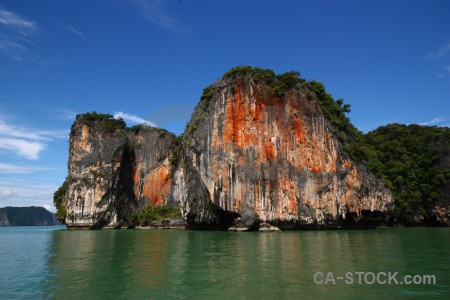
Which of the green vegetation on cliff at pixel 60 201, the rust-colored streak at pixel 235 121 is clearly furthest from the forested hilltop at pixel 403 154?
the green vegetation on cliff at pixel 60 201

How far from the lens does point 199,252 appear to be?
16875 millimetres

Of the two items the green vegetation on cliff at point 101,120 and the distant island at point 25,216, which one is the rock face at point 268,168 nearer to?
the green vegetation on cliff at point 101,120

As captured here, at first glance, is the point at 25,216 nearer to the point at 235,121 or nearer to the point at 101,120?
the point at 101,120

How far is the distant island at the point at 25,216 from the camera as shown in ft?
477

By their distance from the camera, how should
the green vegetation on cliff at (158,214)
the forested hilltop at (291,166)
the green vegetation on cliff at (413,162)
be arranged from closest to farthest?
1. the forested hilltop at (291,166)
2. the green vegetation on cliff at (413,162)
3. the green vegetation on cliff at (158,214)

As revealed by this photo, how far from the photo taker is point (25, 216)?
14862cm

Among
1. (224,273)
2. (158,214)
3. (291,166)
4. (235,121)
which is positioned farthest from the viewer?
(158,214)

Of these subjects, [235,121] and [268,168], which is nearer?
[268,168]

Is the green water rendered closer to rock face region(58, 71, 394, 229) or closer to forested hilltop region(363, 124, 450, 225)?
rock face region(58, 71, 394, 229)

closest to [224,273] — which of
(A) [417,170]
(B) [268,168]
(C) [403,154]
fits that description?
(B) [268,168]

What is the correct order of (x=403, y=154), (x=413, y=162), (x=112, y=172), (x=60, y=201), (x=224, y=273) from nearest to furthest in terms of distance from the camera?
(x=224, y=273), (x=413, y=162), (x=403, y=154), (x=112, y=172), (x=60, y=201)

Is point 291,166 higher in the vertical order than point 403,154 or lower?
lower

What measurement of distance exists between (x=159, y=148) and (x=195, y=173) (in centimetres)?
2278

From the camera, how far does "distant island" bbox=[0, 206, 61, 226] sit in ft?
477
